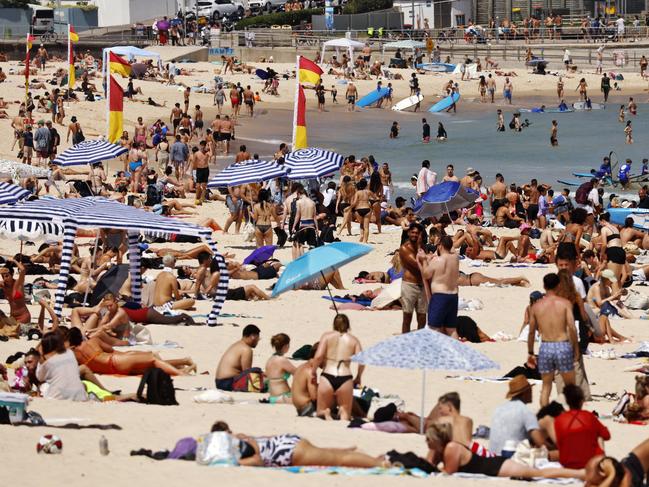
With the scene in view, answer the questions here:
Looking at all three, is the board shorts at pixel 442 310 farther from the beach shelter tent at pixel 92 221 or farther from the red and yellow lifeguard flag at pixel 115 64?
the red and yellow lifeguard flag at pixel 115 64

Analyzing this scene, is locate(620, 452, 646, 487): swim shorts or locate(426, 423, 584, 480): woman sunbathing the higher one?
locate(620, 452, 646, 487): swim shorts

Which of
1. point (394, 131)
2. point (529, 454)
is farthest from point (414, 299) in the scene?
point (394, 131)

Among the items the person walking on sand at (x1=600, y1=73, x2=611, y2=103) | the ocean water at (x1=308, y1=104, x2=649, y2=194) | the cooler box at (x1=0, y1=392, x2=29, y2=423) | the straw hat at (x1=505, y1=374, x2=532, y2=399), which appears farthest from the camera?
the person walking on sand at (x1=600, y1=73, x2=611, y2=103)

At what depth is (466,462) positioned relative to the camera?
8.68 m

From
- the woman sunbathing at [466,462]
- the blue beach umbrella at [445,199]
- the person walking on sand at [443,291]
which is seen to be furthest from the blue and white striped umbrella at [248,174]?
the woman sunbathing at [466,462]

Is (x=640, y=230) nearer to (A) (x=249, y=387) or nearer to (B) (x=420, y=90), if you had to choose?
(A) (x=249, y=387)

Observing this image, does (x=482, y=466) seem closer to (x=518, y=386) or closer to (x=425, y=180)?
(x=518, y=386)

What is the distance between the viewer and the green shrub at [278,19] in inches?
2601

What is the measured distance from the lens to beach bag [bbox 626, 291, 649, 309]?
15727mm

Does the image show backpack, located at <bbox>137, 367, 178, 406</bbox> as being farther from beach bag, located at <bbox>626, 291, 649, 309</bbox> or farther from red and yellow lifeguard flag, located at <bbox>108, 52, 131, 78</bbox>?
red and yellow lifeguard flag, located at <bbox>108, 52, 131, 78</bbox>

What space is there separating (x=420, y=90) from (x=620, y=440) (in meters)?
43.1

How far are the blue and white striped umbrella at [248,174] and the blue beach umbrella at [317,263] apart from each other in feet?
24.8

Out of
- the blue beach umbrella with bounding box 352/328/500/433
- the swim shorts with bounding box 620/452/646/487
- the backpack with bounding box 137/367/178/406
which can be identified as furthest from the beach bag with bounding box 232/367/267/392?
the swim shorts with bounding box 620/452/646/487

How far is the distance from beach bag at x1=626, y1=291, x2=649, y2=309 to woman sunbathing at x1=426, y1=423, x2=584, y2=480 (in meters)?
7.34
